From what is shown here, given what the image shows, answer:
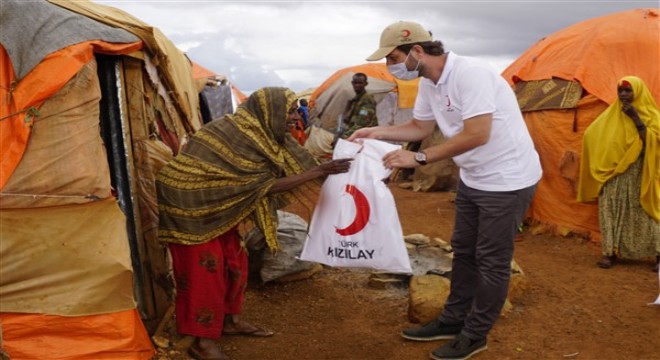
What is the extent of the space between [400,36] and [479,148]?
0.76 meters

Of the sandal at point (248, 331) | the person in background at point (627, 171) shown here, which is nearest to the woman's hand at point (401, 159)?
Answer: the sandal at point (248, 331)

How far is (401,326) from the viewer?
14.1ft

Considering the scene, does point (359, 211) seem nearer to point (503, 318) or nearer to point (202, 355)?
point (202, 355)

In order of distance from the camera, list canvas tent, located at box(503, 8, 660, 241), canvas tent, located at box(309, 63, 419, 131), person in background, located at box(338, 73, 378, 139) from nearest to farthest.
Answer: canvas tent, located at box(503, 8, 660, 241) < person in background, located at box(338, 73, 378, 139) < canvas tent, located at box(309, 63, 419, 131)

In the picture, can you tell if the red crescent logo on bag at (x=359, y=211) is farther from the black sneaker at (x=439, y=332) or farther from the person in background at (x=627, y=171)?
the person in background at (x=627, y=171)

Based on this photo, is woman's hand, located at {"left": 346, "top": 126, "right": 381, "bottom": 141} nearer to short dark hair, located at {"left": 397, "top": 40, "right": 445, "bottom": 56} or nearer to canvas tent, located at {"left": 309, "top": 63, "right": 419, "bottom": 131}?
short dark hair, located at {"left": 397, "top": 40, "right": 445, "bottom": 56}

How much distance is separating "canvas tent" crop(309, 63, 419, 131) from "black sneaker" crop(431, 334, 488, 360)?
956cm

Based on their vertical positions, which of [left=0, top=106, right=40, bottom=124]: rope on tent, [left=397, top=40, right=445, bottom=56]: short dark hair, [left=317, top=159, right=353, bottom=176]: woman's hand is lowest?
[left=317, top=159, right=353, bottom=176]: woman's hand

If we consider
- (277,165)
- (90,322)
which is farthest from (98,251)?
(277,165)

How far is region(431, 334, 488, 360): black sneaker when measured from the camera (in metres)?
3.64

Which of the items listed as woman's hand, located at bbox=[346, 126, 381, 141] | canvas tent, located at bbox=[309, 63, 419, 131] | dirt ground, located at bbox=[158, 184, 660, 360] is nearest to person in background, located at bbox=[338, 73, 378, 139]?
canvas tent, located at bbox=[309, 63, 419, 131]

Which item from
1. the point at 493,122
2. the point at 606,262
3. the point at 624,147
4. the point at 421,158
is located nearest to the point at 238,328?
the point at 421,158

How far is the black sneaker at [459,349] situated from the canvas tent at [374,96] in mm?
9556

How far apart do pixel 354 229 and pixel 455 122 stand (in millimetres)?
893
